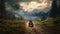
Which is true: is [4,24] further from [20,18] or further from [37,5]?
[37,5]

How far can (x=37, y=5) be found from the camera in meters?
3.55

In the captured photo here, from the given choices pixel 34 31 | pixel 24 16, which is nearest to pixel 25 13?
pixel 24 16

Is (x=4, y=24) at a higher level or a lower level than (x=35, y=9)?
lower

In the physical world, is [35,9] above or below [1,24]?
above

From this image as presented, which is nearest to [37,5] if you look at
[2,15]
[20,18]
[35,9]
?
[35,9]

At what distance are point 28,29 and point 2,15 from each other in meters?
0.43

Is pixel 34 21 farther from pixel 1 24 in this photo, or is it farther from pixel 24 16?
pixel 1 24

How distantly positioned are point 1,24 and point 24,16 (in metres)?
0.36

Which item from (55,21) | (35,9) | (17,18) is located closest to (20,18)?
(17,18)

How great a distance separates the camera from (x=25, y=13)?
3.55m

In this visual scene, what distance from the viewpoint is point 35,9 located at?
355 centimetres

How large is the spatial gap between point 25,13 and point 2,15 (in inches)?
13.3

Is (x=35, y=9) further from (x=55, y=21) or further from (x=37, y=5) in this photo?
(x=55, y=21)

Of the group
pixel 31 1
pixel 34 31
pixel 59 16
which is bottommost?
pixel 34 31
